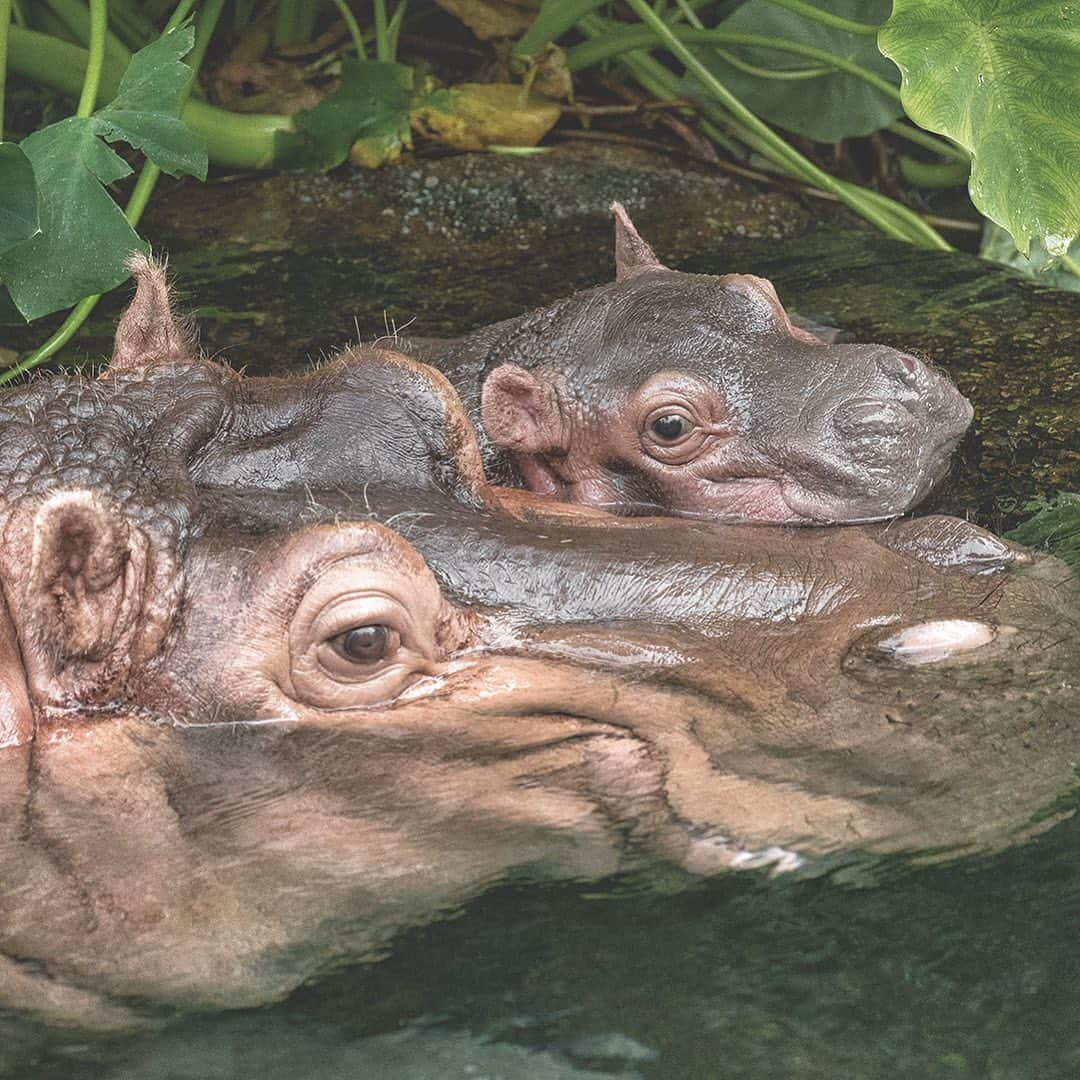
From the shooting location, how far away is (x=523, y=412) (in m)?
4.67

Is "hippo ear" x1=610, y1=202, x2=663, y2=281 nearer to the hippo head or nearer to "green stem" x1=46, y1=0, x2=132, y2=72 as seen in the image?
the hippo head

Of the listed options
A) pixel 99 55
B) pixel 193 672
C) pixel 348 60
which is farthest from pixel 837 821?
pixel 348 60

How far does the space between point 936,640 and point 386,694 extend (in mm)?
957

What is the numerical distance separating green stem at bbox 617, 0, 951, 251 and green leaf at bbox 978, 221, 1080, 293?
232mm

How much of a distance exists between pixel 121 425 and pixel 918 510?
2101 mm

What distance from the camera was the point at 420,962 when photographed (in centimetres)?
254

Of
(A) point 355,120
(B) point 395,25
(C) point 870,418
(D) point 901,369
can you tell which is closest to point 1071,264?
(D) point 901,369

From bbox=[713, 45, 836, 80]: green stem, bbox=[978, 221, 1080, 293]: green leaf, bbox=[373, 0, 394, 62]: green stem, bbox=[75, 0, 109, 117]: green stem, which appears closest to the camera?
bbox=[75, 0, 109, 117]: green stem

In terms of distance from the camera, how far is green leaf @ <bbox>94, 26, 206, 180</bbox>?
4.53 m

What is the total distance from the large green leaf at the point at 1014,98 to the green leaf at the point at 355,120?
2.42m

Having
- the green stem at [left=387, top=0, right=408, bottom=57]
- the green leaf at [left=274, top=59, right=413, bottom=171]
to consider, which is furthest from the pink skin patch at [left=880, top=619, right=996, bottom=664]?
the green stem at [left=387, top=0, right=408, bottom=57]

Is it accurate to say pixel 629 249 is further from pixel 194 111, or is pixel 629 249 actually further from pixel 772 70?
pixel 194 111

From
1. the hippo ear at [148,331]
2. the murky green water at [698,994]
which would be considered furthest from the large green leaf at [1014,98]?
the murky green water at [698,994]

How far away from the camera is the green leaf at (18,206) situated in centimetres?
429
